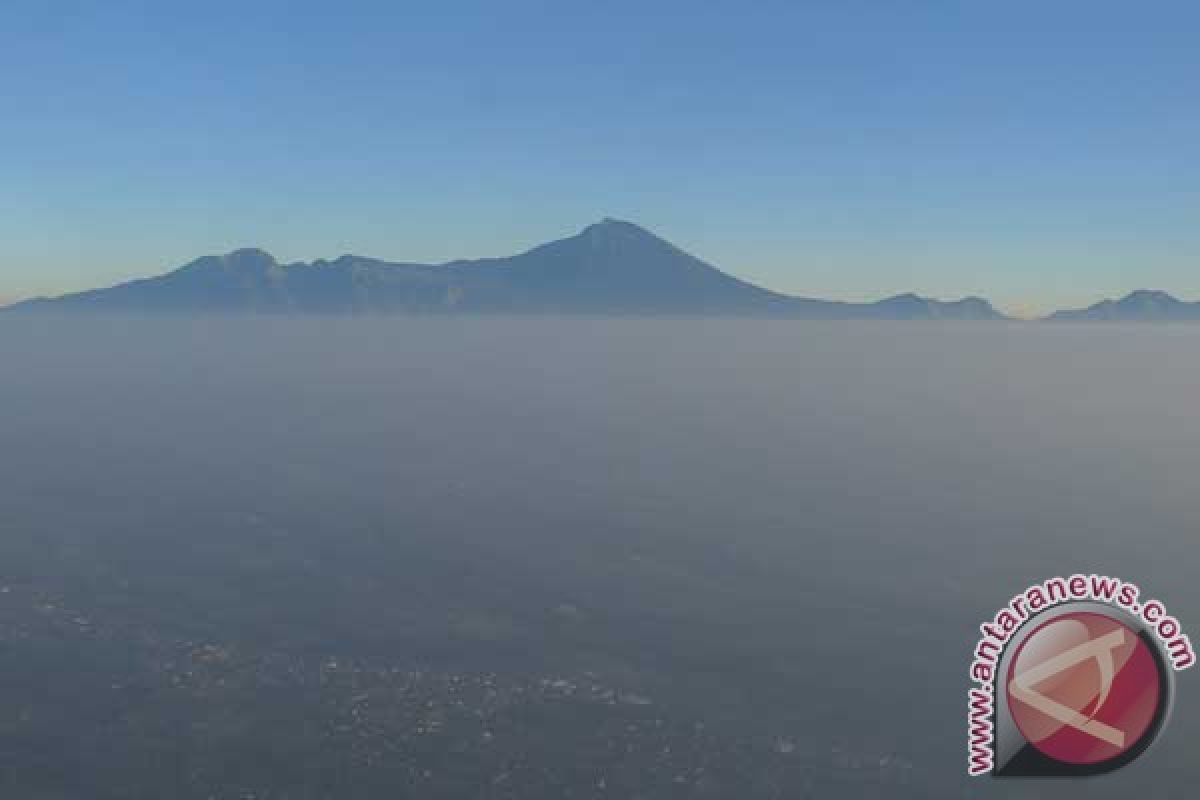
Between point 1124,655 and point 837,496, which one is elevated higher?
point 1124,655

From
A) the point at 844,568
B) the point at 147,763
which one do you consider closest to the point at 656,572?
the point at 844,568

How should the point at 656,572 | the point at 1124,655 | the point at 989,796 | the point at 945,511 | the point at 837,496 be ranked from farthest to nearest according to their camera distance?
the point at 837,496
the point at 945,511
the point at 656,572
the point at 989,796
the point at 1124,655

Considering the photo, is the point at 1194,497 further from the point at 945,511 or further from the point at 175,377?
the point at 175,377

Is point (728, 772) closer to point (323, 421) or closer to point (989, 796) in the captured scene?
point (989, 796)

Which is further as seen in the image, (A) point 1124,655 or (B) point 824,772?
(B) point 824,772

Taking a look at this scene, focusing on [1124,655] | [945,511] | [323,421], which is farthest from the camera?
[323,421]

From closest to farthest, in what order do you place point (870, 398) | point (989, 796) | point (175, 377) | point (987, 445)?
point (989, 796) < point (987, 445) < point (870, 398) < point (175, 377)

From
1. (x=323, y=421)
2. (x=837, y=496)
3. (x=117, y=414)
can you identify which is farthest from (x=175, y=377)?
(x=837, y=496)
